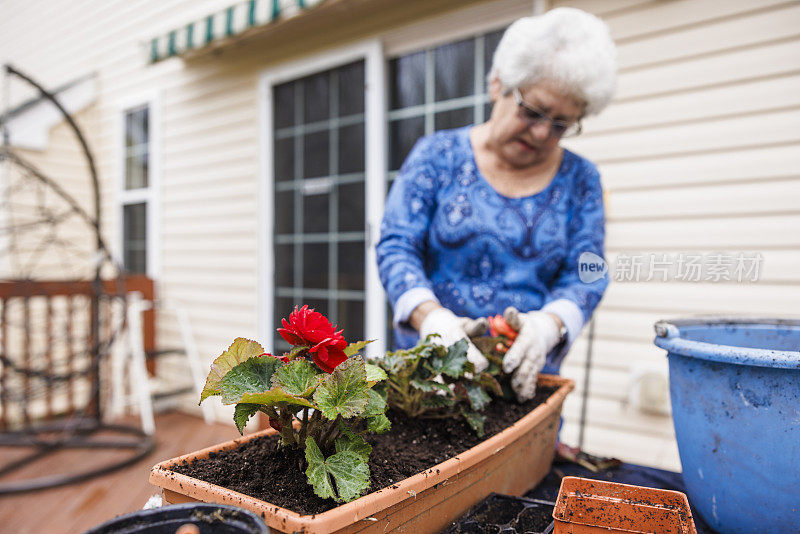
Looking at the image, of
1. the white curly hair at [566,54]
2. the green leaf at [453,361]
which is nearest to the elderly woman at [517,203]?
the white curly hair at [566,54]

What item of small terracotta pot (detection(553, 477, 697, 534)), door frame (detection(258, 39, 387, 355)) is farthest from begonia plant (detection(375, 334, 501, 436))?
door frame (detection(258, 39, 387, 355))

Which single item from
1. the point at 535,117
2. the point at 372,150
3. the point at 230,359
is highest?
the point at 372,150

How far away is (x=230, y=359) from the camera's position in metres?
0.61

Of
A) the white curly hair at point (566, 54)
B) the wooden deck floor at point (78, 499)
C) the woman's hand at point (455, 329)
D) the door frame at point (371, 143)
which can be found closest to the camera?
the woman's hand at point (455, 329)

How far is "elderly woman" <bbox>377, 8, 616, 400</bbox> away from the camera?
1.09 metres

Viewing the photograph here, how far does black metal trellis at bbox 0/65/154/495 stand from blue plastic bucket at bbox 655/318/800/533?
265 cm

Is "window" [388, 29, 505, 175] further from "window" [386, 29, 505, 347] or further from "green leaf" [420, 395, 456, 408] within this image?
"green leaf" [420, 395, 456, 408]

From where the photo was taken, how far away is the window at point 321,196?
3.21 metres

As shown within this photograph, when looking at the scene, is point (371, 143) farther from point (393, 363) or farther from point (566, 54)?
point (393, 363)

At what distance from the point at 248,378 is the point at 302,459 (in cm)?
12

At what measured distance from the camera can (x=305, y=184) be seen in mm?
3500

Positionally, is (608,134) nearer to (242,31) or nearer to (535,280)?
(535,280)

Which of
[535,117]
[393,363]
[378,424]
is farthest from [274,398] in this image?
[535,117]

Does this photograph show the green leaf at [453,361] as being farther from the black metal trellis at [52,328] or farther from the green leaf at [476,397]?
the black metal trellis at [52,328]
